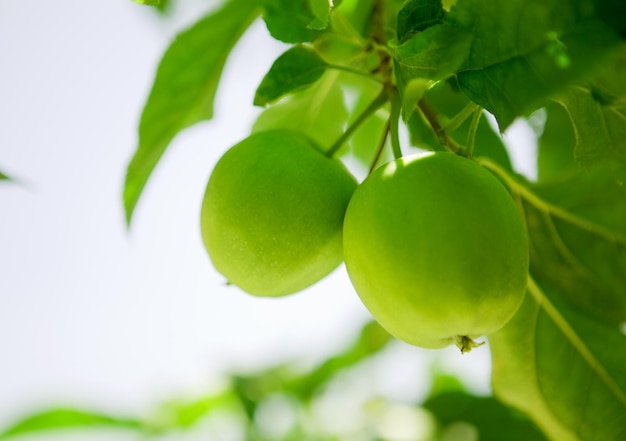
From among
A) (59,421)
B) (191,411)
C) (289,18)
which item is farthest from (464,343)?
(191,411)

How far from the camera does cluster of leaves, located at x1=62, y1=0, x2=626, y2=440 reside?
88 centimetres

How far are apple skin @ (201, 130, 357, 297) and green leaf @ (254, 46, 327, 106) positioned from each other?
0.07 meters

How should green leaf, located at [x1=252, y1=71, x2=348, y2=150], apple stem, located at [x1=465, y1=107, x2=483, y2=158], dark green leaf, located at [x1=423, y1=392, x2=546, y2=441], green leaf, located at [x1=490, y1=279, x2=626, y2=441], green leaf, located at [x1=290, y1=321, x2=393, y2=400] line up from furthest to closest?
1. green leaf, located at [x1=290, y1=321, x2=393, y2=400]
2. dark green leaf, located at [x1=423, y1=392, x2=546, y2=441]
3. green leaf, located at [x1=252, y1=71, x2=348, y2=150]
4. green leaf, located at [x1=490, y1=279, x2=626, y2=441]
5. apple stem, located at [x1=465, y1=107, x2=483, y2=158]

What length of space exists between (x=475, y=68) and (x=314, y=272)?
411mm

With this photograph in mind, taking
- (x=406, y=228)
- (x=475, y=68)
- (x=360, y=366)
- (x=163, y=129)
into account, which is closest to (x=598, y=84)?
(x=475, y=68)

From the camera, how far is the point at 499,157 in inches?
55.6

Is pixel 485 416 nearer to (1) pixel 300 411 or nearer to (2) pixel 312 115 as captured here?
(1) pixel 300 411

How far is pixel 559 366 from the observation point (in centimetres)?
130

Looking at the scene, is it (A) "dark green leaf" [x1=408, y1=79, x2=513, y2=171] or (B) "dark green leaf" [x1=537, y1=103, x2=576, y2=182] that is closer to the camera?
(A) "dark green leaf" [x1=408, y1=79, x2=513, y2=171]

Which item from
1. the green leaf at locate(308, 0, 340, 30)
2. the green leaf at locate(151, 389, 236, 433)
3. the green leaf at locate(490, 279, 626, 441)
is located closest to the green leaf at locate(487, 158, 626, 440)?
the green leaf at locate(490, 279, 626, 441)

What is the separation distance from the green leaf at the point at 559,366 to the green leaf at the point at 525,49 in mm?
629

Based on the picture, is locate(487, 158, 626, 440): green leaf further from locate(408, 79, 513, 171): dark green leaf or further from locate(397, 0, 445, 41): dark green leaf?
locate(397, 0, 445, 41): dark green leaf

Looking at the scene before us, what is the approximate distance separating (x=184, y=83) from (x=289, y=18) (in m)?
0.41

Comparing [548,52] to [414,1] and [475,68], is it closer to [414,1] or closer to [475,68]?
[475,68]
